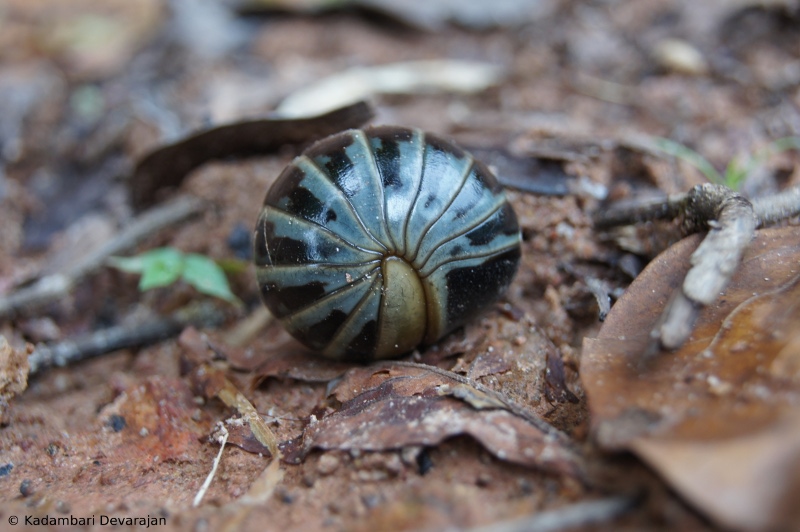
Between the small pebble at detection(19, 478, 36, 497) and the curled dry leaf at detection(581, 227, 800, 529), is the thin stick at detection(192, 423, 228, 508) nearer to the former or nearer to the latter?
the small pebble at detection(19, 478, 36, 497)

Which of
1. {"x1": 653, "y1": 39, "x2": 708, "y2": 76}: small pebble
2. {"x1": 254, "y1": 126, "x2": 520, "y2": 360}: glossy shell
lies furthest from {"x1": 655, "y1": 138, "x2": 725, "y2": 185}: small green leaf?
{"x1": 254, "y1": 126, "x2": 520, "y2": 360}: glossy shell

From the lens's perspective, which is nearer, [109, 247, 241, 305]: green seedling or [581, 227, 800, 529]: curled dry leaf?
[581, 227, 800, 529]: curled dry leaf

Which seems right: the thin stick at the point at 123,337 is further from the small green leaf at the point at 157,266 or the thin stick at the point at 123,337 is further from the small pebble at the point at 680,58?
the small pebble at the point at 680,58

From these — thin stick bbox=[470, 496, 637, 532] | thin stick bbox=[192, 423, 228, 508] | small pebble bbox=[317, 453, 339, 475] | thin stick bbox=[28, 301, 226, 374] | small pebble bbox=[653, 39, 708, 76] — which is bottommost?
thin stick bbox=[28, 301, 226, 374]

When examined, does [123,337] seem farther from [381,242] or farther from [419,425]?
[419,425]

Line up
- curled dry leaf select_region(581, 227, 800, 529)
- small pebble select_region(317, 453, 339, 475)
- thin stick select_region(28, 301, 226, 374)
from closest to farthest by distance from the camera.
A: curled dry leaf select_region(581, 227, 800, 529)
small pebble select_region(317, 453, 339, 475)
thin stick select_region(28, 301, 226, 374)

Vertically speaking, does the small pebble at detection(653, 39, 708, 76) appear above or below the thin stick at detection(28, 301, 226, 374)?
above
